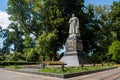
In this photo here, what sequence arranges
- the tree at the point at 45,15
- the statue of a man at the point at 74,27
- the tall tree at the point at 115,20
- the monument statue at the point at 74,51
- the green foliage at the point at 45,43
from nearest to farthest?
the monument statue at the point at 74,51 < the statue of a man at the point at 74,27 < the green foliage at the point at 45,43 < the tree at the point at 45,15 < the tall tree at the point at 115,20

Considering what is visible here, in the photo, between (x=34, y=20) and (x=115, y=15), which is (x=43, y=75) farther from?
(x=115, y=15)

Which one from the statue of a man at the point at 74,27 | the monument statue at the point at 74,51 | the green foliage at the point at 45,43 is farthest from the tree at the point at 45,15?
the monument statue at the point at 74,51

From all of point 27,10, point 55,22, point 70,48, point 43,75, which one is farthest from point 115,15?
point 43,75

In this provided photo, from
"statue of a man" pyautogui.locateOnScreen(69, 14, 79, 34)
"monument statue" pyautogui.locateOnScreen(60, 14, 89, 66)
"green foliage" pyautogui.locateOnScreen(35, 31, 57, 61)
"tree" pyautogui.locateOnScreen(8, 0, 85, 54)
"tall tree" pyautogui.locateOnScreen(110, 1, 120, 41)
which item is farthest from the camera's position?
"tall tree" pyautogui.locateOnScreen(110, 1, 120, 41)

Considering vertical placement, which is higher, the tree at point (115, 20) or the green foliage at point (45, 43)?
the tree at point (115, 20)

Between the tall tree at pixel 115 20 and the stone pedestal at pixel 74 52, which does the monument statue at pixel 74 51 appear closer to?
the stone pedestal at pixel 74 52

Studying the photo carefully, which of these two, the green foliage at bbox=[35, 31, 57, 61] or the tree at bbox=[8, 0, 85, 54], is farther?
the tree at bbox=[8, 0, 85, 54]

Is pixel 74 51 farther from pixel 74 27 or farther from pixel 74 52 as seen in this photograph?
pixel 74 27

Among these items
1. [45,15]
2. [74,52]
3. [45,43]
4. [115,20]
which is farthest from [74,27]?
[115,20]

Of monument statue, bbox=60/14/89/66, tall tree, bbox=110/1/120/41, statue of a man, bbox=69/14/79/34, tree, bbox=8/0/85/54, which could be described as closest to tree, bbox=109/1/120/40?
tall tree, bbox=110/1/120/41

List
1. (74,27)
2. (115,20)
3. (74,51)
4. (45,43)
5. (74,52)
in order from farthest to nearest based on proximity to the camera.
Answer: (115,20) < (45,43) < (74,27) < (74,51) < (74,52)

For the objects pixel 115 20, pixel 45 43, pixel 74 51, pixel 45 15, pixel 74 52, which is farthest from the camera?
pixel 115 20

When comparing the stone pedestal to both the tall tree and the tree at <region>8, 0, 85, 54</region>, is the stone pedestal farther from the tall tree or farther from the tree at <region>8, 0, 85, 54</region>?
the tall tree

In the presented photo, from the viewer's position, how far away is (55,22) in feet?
131
